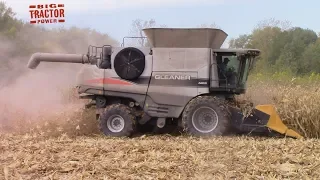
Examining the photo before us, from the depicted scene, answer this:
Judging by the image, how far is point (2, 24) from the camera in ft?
88.1

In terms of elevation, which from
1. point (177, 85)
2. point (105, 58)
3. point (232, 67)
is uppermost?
point (105, 58)

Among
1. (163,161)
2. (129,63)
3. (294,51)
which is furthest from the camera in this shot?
(294,51)

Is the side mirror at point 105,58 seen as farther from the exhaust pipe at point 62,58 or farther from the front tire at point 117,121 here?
the front tire at point 117,121

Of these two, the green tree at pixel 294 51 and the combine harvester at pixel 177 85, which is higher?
the green tree at pixel 294 51

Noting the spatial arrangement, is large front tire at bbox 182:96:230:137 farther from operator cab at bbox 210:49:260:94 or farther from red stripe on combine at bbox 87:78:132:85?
red stripe on combine at bbox 87:78:132:85

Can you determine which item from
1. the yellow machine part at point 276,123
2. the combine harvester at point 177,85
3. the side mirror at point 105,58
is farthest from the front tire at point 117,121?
the yellow machine part at point 276,123

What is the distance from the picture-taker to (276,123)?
11375 millimetres

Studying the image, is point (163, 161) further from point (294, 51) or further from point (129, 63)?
point (294, 51)

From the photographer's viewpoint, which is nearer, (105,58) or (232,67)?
(232,67)

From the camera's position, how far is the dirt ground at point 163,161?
6367mm

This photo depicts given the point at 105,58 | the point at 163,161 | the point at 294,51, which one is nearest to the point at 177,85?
the point at 105,58

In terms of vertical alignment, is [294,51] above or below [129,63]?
above

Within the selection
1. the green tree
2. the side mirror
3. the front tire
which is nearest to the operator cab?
the front tire

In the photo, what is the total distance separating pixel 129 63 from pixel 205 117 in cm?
217
